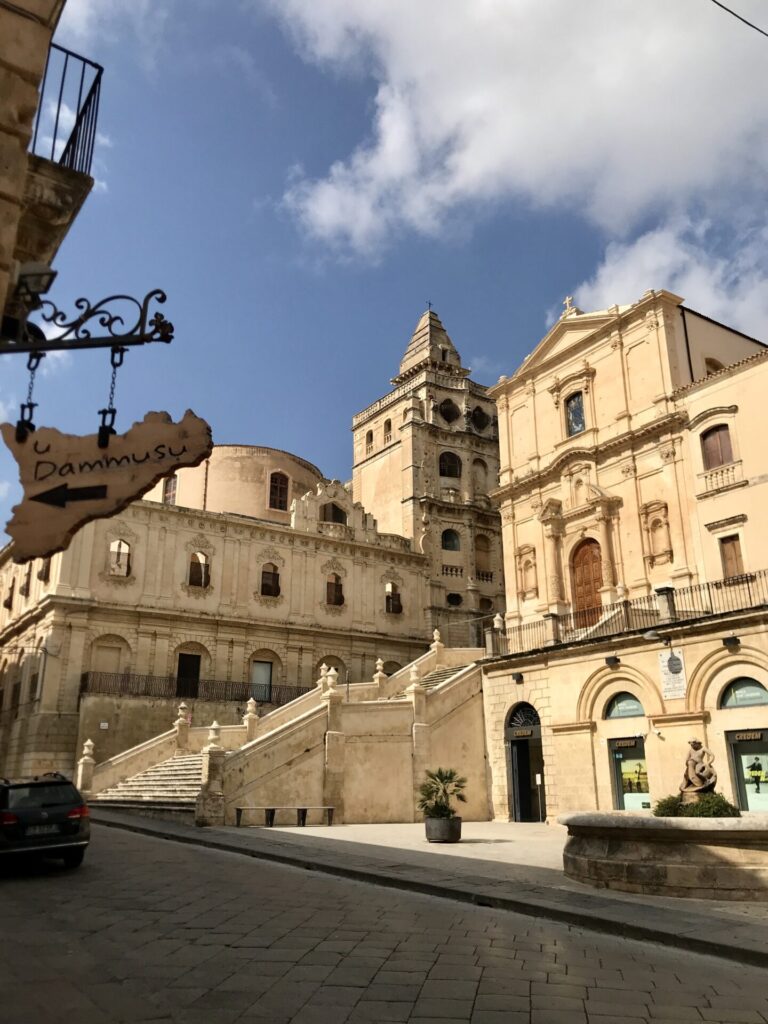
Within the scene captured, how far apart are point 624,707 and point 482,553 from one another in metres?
23.6

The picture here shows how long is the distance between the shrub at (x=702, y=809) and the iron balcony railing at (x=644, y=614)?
8999 millimetres

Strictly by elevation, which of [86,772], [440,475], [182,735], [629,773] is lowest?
[629,773]

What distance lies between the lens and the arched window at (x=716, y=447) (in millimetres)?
24812

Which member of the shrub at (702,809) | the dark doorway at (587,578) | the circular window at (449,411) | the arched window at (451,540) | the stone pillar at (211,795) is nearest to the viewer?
the shrub at (702,809)

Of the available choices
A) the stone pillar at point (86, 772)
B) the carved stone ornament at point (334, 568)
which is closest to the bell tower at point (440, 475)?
the carved stone ornament at point (334, 568)

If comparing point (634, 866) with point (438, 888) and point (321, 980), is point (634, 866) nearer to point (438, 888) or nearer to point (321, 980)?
point (438, 888)

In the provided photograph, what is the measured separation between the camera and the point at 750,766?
18.9 metres

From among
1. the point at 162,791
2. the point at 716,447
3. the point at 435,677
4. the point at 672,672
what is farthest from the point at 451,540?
the point at 672,672

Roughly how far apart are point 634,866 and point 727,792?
997 cm

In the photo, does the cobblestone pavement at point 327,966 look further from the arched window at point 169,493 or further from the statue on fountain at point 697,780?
the arched window at point 169,493

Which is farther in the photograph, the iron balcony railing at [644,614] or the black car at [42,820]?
the iron balcony railing at [644,614]

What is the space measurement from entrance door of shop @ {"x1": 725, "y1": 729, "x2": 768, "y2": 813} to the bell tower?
23.7 metres

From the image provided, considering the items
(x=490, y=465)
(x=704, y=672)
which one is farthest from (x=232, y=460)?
(x=704, y=672)

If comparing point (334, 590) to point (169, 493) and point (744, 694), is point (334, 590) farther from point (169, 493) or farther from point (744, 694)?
point (744, 694)
